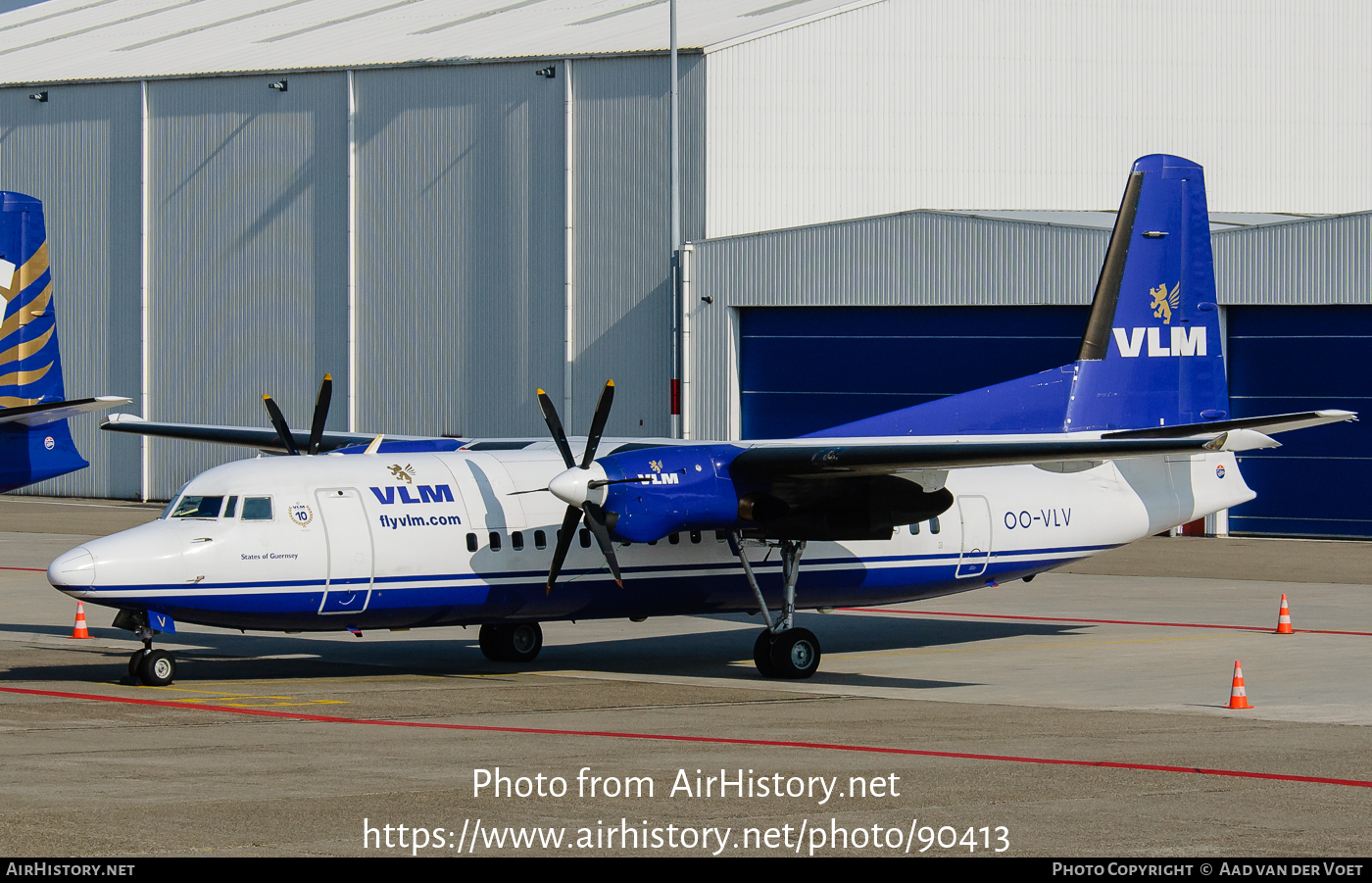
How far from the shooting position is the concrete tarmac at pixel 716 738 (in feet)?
40.4

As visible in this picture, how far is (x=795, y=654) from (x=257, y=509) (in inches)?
271

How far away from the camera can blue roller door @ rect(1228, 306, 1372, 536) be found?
4075cm

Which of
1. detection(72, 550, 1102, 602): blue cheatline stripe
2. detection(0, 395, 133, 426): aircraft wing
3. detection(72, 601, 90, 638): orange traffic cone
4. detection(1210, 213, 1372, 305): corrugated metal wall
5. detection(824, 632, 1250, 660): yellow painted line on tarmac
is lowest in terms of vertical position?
detection(824, 632, 1250, 660): yellow painted line on tarmac

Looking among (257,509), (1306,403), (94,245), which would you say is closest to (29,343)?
(257,509)

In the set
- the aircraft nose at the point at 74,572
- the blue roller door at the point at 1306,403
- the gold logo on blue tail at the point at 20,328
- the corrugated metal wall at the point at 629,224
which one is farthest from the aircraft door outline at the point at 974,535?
the corrugated metal wall at the point at 629,224

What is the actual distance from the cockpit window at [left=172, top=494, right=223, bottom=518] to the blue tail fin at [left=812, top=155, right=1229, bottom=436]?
10.9 m

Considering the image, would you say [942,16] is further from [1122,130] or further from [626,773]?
[626,773]

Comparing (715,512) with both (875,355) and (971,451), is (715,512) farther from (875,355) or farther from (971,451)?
(875,355)

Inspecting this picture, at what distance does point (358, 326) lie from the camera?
172 feet

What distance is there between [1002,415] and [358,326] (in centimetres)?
3122

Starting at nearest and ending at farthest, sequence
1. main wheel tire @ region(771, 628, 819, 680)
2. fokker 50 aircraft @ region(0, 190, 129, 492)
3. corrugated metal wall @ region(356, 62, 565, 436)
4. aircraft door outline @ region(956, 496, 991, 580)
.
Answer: main wheel tire @ region(771, 628, 819, 680), aircraft door outline @ region(956, 496, 991, 580), fokker 50 aircraft @ region(0, 190, 129, 492), corrugated metal wall @ region(356, 62, 565, 436)

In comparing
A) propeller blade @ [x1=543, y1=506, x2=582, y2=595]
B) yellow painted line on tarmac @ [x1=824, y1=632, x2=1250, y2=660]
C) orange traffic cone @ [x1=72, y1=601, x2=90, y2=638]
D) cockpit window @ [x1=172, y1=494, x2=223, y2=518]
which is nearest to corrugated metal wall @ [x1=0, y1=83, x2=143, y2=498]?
orange traffic cone @ [x1=72, y1=601, x2=90, y2=638]

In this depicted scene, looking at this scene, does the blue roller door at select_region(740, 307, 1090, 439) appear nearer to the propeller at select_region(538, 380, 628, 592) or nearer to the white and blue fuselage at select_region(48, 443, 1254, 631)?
the white and blue fuselage at select_region(48, 443, 1254, 631)

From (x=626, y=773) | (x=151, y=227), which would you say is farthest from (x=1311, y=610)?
(x=151, y=227)
